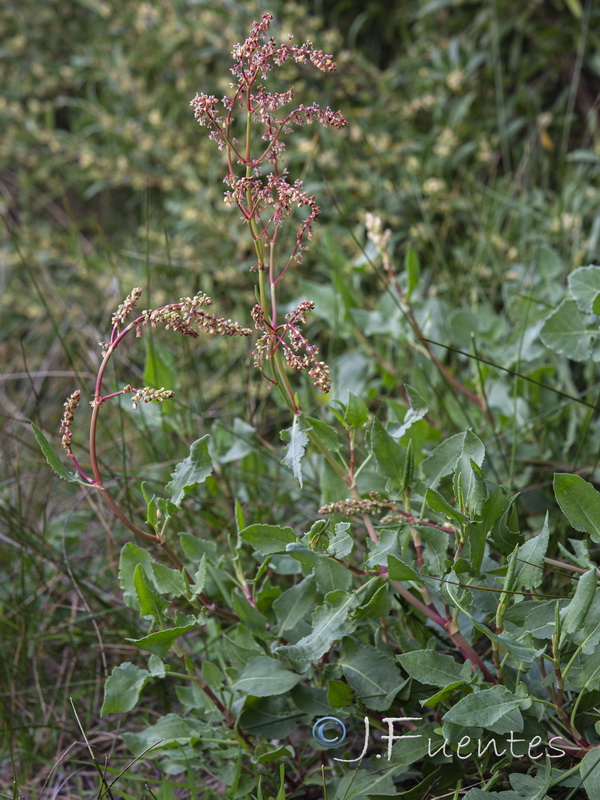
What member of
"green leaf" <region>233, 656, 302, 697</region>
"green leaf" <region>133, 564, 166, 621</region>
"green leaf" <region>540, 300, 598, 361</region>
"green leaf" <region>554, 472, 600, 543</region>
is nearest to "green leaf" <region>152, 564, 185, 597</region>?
"green leaf" <region>133, 564, 166, 621</region>

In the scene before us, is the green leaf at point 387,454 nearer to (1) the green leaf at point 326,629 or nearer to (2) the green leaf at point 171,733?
(1) the green leaf at point 326,629

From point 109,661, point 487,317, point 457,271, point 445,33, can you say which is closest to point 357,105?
point 445,33

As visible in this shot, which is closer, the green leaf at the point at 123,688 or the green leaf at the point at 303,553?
the green leaf at the point at 303,553

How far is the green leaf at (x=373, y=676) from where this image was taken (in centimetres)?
92

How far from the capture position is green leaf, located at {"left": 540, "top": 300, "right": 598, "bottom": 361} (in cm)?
Answer: 110

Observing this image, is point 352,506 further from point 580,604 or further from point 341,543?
point 580,604

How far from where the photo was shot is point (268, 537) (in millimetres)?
911

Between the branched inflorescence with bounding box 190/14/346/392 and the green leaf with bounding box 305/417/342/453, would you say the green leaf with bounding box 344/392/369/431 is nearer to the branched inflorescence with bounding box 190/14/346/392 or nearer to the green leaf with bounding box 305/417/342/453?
the green leaf with bounding box 305/417/342/453

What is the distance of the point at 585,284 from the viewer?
1.06 meters

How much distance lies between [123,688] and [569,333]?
2.45 ft

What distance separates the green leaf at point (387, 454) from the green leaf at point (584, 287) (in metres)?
0.34

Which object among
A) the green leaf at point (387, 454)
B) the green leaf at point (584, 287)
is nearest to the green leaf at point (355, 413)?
the green leaf at point (387, 454)

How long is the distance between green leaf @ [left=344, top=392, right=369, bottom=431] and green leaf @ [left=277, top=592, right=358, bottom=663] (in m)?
0.20

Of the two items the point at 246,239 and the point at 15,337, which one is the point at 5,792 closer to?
the point at 246,239
